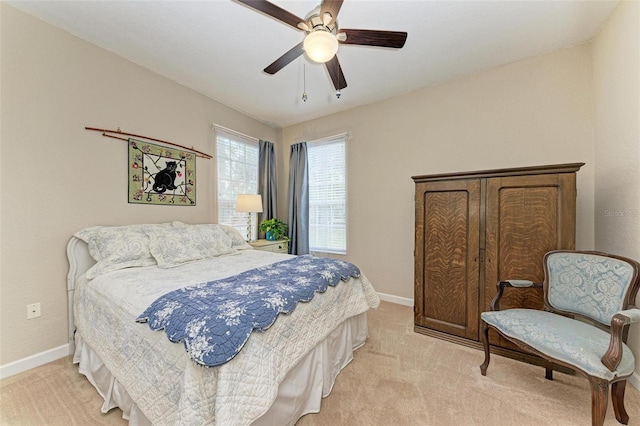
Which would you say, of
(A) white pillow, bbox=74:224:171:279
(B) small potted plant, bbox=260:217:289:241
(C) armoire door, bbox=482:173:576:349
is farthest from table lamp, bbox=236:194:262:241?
(C) armoire door, bbox=482:173:576:349

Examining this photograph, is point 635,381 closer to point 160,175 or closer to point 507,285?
point 507,285

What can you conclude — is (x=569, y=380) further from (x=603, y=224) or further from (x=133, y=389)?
(x=133, y=389)

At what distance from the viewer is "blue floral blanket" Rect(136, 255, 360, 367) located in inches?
40.6

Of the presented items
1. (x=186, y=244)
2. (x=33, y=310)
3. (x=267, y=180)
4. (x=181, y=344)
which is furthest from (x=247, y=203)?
(x=181, y=344)

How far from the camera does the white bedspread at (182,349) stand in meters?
1.01

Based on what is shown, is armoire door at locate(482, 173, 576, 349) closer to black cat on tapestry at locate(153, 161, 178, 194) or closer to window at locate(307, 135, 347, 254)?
window at locate(307, 135, 347, 254)

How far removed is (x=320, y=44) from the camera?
1.49 meters

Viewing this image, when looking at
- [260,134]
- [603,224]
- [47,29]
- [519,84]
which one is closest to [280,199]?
[260,134]

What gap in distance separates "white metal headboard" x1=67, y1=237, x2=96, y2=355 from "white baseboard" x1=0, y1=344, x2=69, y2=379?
0.21 ft

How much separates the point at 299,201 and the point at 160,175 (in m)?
2.01

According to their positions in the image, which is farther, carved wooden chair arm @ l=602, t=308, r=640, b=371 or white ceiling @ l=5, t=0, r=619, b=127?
white ceiling @ l=5, t=0, r=619, b=127

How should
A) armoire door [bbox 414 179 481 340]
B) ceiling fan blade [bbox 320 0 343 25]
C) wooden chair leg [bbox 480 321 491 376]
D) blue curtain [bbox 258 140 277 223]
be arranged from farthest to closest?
1. blue curtain [bbox 258 140 277 223]
2. armoire door [bbox 414 179 481 340]
3. wooden chair leg [bbox 480 321 491 376]
4. ceiling fan blade [bbox 320 0 343 25]

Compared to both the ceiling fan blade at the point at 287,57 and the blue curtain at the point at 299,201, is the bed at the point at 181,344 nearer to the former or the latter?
the blue curtain at the point at 299,201

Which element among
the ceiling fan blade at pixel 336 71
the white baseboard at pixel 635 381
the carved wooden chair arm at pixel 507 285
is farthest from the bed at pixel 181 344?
the white baseboard at pixel 635 381
